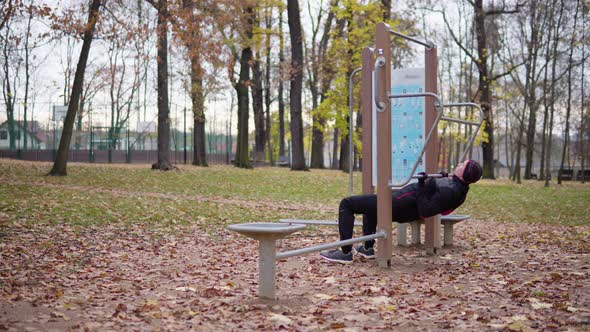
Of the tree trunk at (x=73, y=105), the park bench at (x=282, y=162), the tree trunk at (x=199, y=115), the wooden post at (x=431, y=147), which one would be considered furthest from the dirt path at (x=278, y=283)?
the park bench at (x=282, y=162)

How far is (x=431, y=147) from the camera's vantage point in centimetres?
788

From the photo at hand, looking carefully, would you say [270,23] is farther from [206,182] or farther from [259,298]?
[259,298]

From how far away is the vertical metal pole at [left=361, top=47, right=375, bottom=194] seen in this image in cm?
729

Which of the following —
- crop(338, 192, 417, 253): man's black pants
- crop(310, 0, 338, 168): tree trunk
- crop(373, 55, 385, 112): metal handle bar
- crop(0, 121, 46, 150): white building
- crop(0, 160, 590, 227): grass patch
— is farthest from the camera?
crop(0, 121, 46, 150): white building

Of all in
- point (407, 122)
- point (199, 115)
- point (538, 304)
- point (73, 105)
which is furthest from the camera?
point (199, 115)

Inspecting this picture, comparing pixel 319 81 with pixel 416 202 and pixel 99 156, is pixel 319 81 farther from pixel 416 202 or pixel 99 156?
pixel 416 202

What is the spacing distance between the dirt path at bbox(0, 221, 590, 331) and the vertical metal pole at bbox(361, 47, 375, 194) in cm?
101

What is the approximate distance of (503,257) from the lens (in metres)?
7.71

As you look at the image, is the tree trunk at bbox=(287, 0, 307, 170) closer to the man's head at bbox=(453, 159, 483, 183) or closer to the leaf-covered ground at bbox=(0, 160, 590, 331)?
the leaf-covered ground at bbox=(0, 160, 590, 331)

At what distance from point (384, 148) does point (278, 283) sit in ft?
5.84

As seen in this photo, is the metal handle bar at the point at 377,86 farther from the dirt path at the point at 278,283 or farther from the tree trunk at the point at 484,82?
the tree trunk at the point at 484,82

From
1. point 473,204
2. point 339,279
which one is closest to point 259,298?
point 339,279

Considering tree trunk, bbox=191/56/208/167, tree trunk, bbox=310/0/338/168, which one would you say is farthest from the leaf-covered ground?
tree trunk, bbox=310/0/338/168

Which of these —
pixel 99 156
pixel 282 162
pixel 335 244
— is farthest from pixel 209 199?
pixel 282 162
